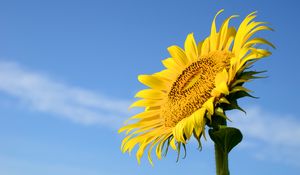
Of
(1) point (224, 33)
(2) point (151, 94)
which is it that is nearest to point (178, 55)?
(2) point (151, 94)

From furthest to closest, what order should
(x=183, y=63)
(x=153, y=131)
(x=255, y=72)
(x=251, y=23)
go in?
1. (x=183, y=63)
2. (x=153, y=131)
3. (x=251, y=23)
4. (x=255, y=72)

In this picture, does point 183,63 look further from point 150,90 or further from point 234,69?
point 234,69

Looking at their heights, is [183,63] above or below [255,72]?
above

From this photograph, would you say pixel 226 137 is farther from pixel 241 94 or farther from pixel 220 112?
pixel 241 94

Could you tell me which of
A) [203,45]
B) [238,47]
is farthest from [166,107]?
[238,47]

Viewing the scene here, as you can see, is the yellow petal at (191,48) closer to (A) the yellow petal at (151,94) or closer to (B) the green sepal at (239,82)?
(A) the yellow petal at (151,94)

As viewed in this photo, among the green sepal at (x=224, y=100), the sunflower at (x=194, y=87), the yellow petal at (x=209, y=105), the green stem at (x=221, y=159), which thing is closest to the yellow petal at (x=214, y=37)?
the sunflower at (x=194, y=87)
